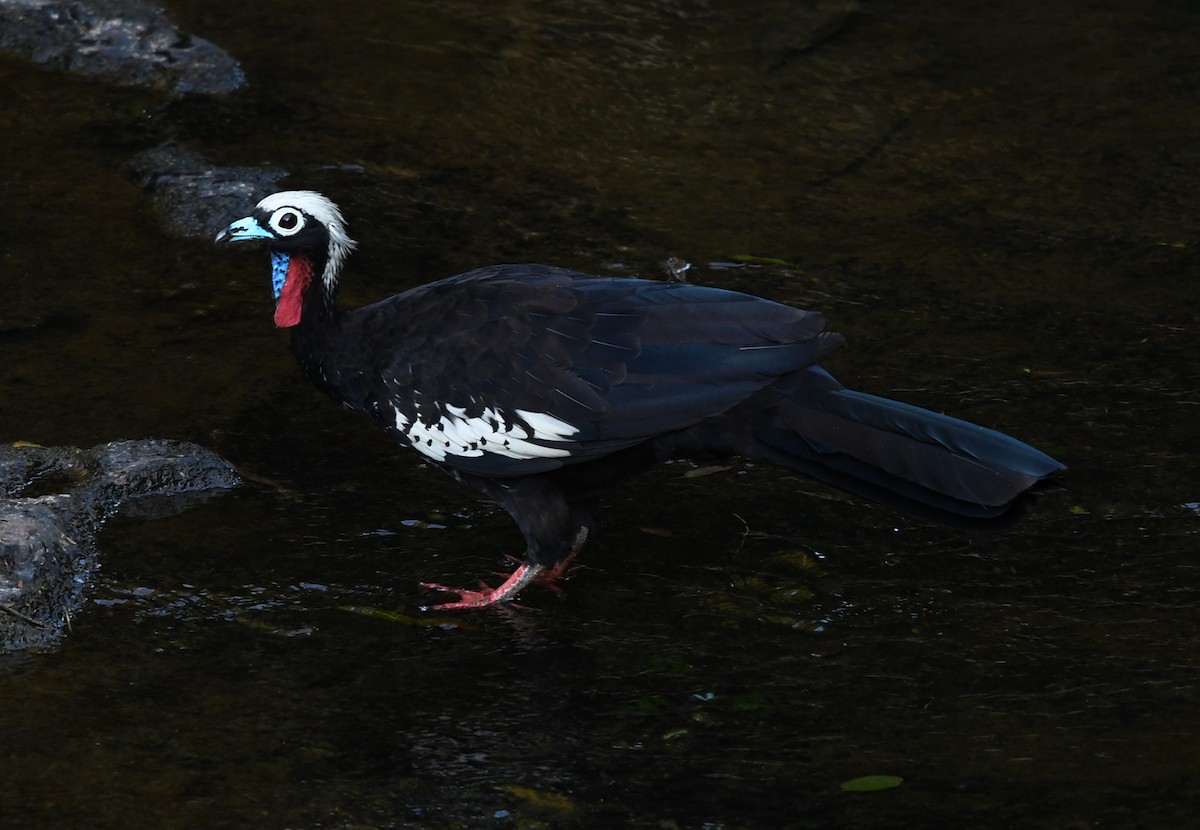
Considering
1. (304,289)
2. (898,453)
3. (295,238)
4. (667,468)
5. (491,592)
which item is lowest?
(491,592)

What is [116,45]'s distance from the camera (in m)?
7.73

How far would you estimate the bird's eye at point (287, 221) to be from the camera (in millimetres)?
4723

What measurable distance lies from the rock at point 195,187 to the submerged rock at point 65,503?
Answer: 5.86 ft

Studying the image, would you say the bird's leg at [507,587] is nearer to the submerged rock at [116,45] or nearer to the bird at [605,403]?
the bird at [605,403]

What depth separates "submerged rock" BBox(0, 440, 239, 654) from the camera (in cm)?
410

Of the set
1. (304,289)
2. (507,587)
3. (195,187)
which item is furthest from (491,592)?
(195,187)

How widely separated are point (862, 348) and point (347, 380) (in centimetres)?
199

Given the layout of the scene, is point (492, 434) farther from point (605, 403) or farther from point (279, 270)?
point (279, 270)

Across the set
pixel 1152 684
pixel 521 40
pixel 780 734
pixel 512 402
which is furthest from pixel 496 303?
pixel 521 40

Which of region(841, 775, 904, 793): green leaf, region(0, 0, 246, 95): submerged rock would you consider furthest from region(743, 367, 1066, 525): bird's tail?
region(0, 0, 246, 95): submerged rock

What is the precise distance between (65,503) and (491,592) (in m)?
1.34

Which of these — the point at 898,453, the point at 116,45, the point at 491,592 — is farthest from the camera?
the point at 116,45

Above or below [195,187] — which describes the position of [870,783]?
below

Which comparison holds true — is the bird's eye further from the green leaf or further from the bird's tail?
the green leaf
